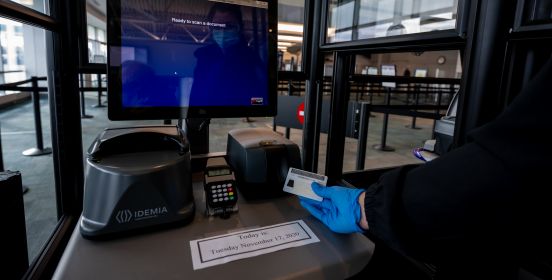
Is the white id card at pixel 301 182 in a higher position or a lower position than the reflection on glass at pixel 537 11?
lower

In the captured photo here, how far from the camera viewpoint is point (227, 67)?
2.96 feet

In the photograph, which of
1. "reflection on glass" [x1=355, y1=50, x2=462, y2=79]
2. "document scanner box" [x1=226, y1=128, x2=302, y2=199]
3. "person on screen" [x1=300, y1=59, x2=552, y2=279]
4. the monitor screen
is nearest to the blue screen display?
the monitor screen

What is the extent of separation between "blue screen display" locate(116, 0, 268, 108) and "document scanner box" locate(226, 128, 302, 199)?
0.43ft

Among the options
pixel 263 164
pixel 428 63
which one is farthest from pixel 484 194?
pixel 428 63

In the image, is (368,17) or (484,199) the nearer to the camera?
(484,199)

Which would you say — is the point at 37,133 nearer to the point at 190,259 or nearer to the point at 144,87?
the point at 144,87

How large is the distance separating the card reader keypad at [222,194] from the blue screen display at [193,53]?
0.24 metres

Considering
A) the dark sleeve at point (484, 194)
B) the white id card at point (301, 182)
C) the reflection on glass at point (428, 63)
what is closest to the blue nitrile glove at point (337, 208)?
the white id card at point (301, 182)

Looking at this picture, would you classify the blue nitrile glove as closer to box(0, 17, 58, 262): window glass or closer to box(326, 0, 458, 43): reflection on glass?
box(326, 0, 458, 43): reflection on glass

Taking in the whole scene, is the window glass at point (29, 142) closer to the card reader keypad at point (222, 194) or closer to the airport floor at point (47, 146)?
the airport floor at point (47, 146)

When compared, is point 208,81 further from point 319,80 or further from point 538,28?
point 538,28

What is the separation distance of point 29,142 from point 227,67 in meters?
4.22

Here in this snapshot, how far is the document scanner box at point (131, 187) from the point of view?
0.65m

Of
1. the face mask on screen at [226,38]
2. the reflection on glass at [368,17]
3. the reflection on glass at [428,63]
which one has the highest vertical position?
the reflection on glass at [428,63]
